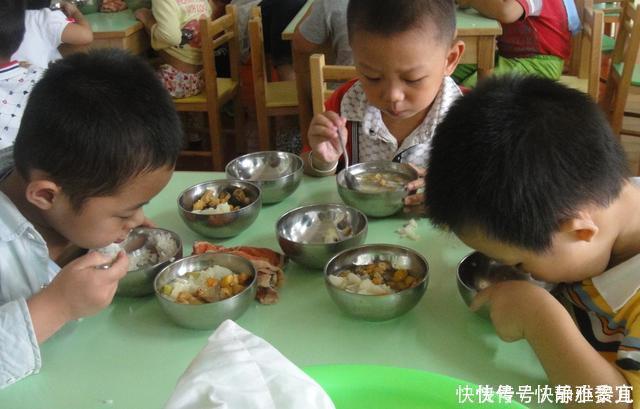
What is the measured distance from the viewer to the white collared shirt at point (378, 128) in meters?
1.45

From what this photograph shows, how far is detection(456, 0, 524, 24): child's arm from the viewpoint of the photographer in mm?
2523

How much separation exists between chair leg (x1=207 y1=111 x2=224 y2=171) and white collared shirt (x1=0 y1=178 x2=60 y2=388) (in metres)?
2.11

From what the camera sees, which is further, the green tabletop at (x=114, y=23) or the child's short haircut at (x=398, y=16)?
the green tabletop at (x=114, y=23)

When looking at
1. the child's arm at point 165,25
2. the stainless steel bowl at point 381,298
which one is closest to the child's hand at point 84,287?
the stainless steel bowl at point 381,298

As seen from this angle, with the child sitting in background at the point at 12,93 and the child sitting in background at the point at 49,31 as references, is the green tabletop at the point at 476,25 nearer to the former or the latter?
the child sitting in background at the point at 12,93

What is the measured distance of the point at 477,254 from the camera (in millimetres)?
1015

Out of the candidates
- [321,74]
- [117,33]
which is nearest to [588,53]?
[321,74]

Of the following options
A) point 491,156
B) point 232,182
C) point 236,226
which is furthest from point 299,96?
point 491,156

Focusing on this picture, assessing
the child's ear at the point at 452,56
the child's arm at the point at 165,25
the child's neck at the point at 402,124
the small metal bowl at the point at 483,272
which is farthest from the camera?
the child's arm at the point at 165,25

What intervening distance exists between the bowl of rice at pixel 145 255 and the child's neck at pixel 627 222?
688mm

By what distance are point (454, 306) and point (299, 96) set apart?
6.11 feet

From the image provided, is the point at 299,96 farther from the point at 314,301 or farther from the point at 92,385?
the point at 92,385

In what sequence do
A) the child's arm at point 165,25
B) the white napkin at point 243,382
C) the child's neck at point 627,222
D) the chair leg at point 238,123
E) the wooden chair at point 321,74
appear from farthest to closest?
the chair leg at point 238,123
the child's arm at point 165,25
the wooden chair at point 321,74
the child's neck at point 627,222
the white napkin at point 243,382

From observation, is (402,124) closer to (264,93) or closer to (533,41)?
(264,93)
